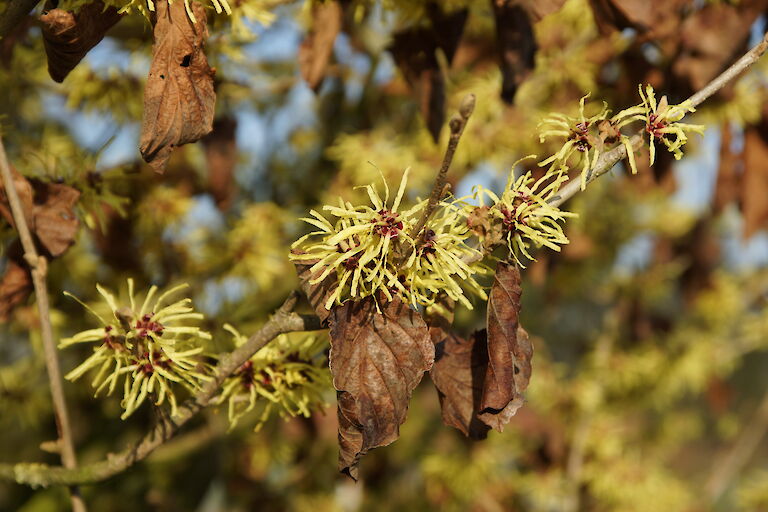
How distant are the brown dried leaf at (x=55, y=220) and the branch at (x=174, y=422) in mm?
274

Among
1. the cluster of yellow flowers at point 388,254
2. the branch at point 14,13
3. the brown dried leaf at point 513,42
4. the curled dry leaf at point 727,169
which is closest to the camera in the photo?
the cluster of yellow flowers at point 388,254

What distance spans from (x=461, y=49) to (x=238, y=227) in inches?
29.2

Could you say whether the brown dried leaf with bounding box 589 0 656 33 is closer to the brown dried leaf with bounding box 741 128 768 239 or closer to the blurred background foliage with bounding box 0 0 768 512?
the blurred background foliage with bounding box 0 0 768 512

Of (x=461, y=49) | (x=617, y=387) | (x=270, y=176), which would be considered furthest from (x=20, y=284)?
(x=617, y=387)

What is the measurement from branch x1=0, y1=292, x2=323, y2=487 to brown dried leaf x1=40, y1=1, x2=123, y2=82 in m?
0.35

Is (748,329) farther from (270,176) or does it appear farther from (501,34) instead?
(501,34)

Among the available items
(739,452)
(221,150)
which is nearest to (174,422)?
(221,150)

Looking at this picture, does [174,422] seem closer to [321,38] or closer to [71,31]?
[71,31]

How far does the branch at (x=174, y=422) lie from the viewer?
2.48 ft

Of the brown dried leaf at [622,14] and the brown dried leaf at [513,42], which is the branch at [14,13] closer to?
the brown dried leaf at [513,42]

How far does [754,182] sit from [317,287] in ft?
3.67

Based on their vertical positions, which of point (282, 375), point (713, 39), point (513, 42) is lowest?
point (282, 375)

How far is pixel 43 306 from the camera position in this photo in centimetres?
88

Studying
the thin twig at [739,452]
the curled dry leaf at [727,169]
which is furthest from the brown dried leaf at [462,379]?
the thin twig at [739,452]
